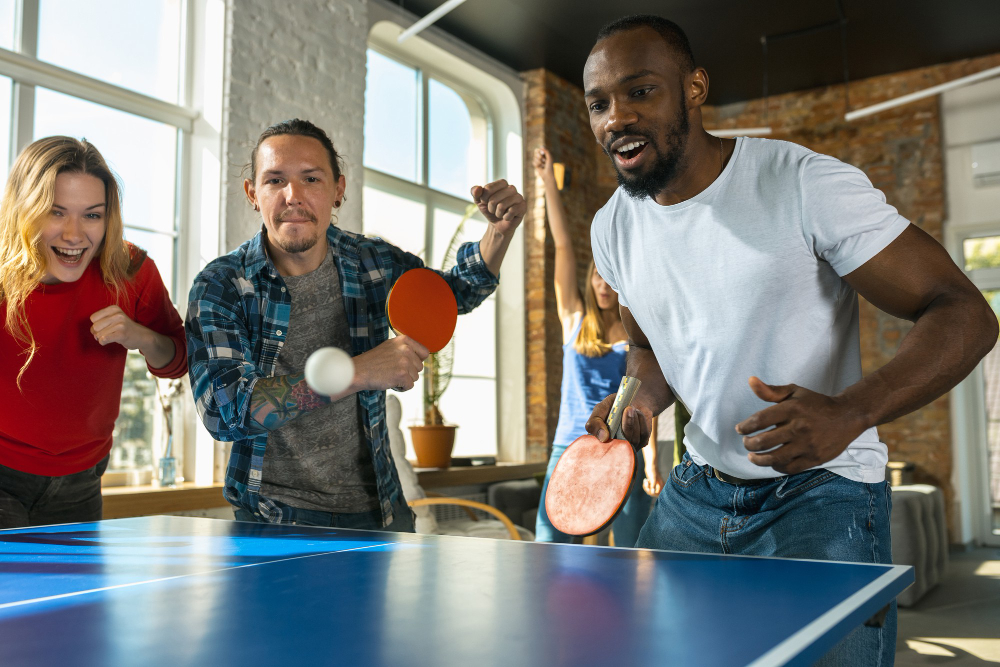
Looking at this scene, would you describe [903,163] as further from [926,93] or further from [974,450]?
[974,450]

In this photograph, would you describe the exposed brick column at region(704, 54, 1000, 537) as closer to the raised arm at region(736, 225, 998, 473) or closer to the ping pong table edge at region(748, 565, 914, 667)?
the raised arm at region(736, 225, 998, 473)

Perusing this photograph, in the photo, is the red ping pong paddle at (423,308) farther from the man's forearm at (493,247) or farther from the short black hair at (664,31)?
the short black hair at (664,31)

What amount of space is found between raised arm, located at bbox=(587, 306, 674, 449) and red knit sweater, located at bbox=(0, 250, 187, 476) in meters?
1.35

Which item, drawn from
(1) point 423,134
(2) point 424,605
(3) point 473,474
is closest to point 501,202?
(2) point 424,605

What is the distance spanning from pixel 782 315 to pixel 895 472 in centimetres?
580

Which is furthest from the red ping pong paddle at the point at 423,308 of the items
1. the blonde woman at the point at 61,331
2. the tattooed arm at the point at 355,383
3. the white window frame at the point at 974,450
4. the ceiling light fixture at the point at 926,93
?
the white window frame at the point at 974,450

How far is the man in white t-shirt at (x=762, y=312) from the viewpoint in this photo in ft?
4.19

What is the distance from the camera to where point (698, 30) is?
6539mm

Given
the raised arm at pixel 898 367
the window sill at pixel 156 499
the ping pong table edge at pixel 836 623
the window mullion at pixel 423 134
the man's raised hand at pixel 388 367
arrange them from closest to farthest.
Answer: the ping pong table edge at pixel 836 623
the raised arm at pixel 898 367
the man's raised hand at pixel 388 367
the window sill at pixel 156 499
the window mullion at pixel 423 134

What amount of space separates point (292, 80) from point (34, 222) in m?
2.94

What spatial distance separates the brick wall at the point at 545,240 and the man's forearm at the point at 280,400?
200 inches

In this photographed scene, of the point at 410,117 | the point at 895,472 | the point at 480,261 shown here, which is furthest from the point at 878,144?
the point at 480,261

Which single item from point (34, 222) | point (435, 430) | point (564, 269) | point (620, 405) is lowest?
point (435, 430)

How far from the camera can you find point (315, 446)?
210 centimetres
